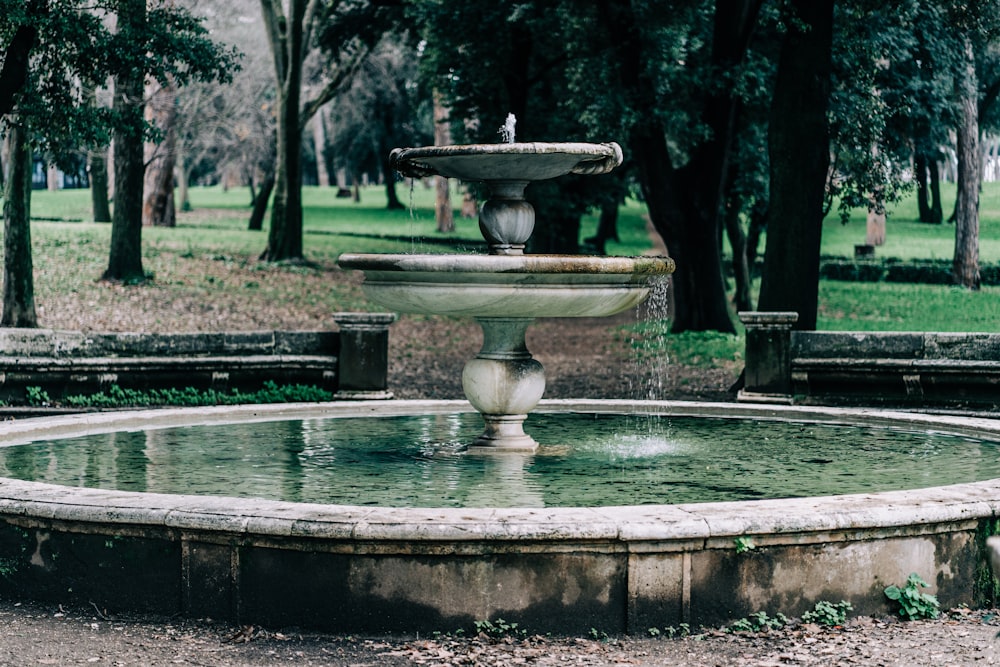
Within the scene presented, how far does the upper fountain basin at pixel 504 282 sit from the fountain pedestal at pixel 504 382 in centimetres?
56

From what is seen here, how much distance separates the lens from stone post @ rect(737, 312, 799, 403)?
1335 centimetres

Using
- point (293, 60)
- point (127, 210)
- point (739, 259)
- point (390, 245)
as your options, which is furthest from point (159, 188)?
point (739, 259)

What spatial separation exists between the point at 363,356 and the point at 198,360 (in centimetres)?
169

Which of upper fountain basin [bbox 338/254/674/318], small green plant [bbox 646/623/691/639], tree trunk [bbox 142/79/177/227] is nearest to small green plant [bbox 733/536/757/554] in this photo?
small green plant [bbox 646/623/691/639]

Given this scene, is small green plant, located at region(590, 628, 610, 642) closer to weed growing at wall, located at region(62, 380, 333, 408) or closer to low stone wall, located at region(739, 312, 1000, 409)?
low stone wall, located at region(739, 312, 1000, 409)

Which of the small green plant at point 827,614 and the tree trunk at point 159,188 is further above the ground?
the tree trunk at point 159,188

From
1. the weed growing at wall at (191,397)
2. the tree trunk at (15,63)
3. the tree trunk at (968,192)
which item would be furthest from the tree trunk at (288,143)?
the weed growing at wall at (191,397)

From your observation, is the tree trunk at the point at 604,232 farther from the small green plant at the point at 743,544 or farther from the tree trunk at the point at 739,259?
the small green plant at the point at 743,544

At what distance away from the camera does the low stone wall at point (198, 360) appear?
13305mm

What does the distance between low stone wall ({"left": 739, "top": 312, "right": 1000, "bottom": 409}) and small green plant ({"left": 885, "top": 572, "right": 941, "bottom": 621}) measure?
6490 mm

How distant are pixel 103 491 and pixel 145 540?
67 centimetres

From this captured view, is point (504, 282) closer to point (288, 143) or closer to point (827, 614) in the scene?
point (827, 614)

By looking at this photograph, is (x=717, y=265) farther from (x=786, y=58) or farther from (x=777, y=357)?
(x=777, y=357)

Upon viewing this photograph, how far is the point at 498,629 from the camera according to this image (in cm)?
614
